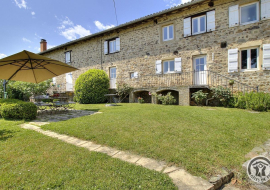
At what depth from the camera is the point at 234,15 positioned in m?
8.27

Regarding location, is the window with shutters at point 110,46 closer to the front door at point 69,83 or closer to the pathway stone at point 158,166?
the front door at point 69,83

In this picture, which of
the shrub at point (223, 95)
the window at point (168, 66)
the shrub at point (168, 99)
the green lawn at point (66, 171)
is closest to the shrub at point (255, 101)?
the shrub at point (223, 95)

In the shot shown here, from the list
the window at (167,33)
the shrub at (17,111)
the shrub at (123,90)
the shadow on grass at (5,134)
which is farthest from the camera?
the shrub at (123,90)

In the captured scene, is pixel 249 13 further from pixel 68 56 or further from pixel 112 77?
pixel 68 56

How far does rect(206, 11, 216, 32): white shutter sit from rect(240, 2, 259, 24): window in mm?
1406

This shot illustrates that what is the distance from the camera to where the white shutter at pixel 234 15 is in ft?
26.9

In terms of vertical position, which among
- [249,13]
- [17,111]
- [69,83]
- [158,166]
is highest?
[249,13]

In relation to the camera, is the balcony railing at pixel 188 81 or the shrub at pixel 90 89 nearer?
the balcony railing at pixel 188 81

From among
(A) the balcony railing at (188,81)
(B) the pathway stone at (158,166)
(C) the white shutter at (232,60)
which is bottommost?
(B) the pathway stone at (158,166)

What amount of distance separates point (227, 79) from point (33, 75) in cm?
1052

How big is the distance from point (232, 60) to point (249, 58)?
85 cm

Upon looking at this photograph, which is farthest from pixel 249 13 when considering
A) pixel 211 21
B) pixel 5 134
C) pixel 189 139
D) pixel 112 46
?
pixel 5 134

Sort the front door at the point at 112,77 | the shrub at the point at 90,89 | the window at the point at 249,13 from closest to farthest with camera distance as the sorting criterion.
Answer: the window at the point at 249,13, the shrub at the point at 90,89, the front door at the point at 112,77

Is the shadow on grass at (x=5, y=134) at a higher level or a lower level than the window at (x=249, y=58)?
lower
